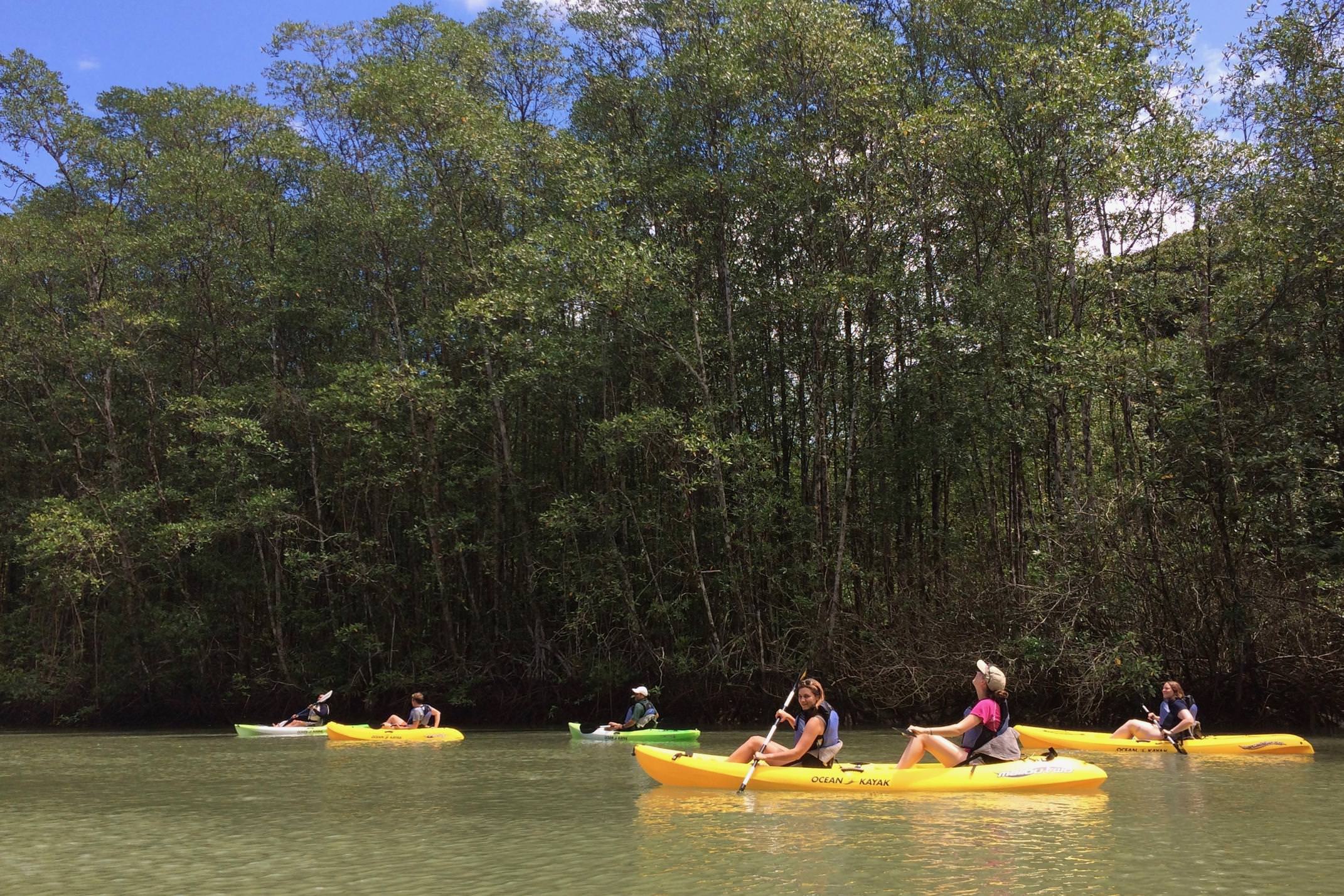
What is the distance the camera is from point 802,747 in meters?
9.08

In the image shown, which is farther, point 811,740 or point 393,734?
point 393,734

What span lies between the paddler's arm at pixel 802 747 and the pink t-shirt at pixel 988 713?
1.32m

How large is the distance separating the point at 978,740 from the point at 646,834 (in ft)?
10.3

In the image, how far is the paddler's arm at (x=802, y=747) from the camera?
29.7 ft

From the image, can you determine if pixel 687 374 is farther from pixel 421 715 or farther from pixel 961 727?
pixel 961 727

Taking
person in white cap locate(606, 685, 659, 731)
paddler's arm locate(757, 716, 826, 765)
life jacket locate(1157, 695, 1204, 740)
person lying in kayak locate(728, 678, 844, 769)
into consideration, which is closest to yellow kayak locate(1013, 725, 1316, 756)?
life jacket locate(1157, 695, 1204, 740)

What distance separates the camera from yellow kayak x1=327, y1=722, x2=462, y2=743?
16.0 metres

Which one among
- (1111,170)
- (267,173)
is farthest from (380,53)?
(1111,170)

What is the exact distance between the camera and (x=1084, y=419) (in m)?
15.9

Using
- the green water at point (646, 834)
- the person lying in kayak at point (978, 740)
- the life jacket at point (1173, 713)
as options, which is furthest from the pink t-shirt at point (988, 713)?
the life jacket at point (1173, 713)

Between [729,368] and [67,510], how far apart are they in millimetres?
12636

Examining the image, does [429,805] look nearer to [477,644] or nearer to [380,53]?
Result: [477,644]

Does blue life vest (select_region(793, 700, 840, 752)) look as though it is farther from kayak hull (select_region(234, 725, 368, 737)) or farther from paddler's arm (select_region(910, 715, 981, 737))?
kayak hull (select_region(234, 725, 368, 737))

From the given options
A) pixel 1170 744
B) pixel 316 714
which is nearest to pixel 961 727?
pixel 1170 744
